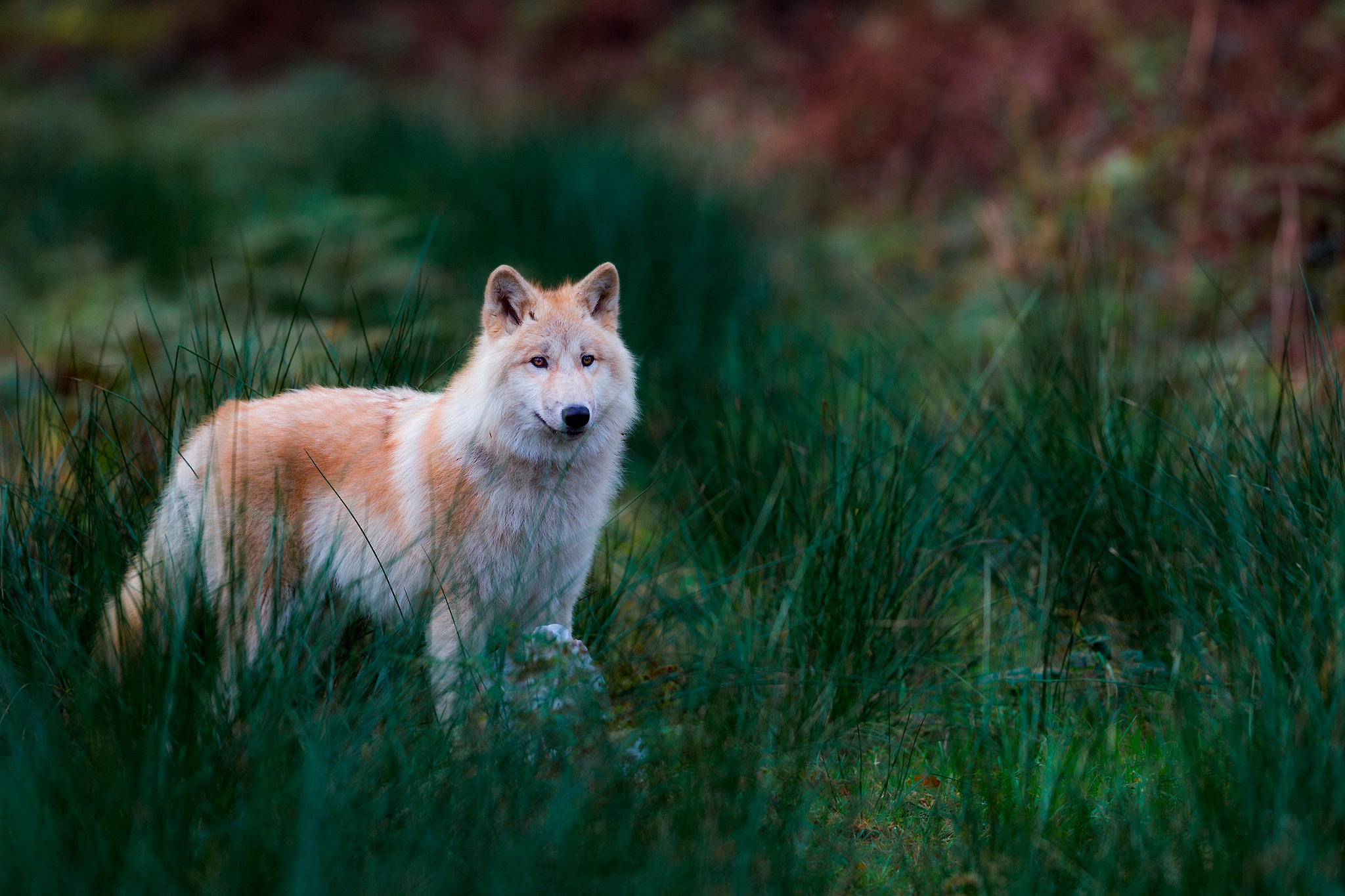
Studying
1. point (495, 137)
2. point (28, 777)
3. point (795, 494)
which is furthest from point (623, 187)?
point (28, 777)

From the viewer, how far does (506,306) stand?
11.5 feet

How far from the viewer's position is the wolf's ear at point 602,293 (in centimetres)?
356

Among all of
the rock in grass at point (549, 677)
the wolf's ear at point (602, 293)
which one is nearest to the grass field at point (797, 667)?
the rock in grass at point (549, 677)

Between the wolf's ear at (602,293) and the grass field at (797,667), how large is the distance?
557mm

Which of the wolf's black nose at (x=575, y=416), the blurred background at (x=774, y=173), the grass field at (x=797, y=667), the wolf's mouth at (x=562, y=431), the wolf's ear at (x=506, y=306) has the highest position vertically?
the blurred background at (x=774, y=173)

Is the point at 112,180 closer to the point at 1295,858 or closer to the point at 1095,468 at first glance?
the point at 1095,468

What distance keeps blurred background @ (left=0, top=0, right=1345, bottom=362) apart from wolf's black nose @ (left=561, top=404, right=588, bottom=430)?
1.99m

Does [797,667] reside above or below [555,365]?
below

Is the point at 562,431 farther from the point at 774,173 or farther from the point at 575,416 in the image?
the point at 774,173

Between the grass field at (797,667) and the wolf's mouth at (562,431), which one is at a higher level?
the wolf's mouth at (562,431)

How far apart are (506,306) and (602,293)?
0.34 m

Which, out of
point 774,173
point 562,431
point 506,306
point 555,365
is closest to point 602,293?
point 506,306

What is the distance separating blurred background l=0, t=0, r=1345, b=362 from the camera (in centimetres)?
709

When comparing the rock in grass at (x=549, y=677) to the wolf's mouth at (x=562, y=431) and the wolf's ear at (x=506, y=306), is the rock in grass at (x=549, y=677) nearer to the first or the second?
the wolf's mouth at (x=562, y=431)
